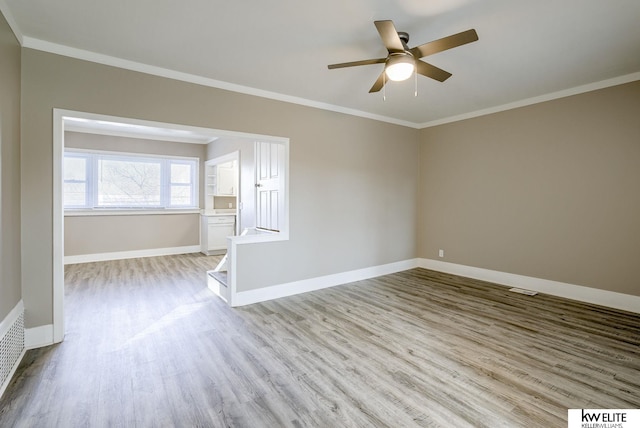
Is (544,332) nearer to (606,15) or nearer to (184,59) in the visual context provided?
(606,15)

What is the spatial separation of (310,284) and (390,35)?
3.30 m

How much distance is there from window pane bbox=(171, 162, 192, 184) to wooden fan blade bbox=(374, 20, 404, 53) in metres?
6.41

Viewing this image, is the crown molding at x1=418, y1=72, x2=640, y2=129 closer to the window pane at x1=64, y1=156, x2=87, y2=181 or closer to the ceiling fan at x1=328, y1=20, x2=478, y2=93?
the ceiling fan at x1=328, y1=20, x2=478, y2=93

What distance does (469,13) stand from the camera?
7.63 ft

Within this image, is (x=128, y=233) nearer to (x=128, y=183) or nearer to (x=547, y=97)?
(x=128, y=183)

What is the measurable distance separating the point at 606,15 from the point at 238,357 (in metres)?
3.96


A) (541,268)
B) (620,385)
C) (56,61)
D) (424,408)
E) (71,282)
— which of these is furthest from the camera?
(71,282)

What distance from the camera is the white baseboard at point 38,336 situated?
8.83 feet

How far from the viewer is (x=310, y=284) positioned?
447 cm

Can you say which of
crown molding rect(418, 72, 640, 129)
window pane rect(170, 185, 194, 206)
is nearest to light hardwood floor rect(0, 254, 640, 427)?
crown molding rect(418, 72, 640, 129)

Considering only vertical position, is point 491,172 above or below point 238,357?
above

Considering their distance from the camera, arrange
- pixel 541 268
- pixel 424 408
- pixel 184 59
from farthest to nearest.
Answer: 1. pixel 541 268
2. pixel 184 59
3. pixel 424 408

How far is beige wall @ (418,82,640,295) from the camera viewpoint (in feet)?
12.1

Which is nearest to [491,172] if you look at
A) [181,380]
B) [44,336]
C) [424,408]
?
[424,408]
